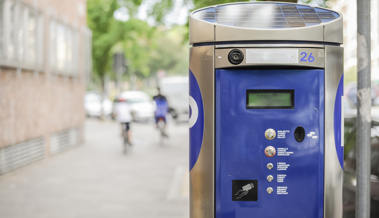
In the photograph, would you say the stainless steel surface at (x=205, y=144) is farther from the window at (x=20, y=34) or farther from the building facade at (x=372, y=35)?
the building facade at (x=372, y=35)

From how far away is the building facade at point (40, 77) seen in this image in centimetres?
969

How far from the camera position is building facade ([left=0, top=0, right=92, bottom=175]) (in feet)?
31.8

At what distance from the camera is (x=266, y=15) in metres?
3.01

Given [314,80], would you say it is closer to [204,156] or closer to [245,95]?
[245,95]

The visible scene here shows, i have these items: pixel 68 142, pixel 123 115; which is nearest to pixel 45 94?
pixel 68 142

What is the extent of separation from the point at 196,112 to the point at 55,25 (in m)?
10.5

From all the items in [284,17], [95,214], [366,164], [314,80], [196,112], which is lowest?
[95,214]

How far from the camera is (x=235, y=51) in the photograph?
2906mm

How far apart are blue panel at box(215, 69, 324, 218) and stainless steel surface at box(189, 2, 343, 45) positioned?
0.19 m

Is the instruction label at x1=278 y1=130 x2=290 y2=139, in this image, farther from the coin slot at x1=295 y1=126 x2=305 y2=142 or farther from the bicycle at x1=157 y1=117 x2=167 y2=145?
the bicycle at x1=157 y1=117 x2=167 y2=145

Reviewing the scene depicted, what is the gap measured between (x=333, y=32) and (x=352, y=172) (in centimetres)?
210

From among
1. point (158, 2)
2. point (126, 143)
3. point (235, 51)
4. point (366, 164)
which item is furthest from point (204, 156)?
point (126, 143)

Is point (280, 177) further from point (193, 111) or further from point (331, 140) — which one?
point (193, 111)

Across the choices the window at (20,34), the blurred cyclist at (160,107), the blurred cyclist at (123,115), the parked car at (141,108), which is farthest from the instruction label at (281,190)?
the parked car at (141,108)
